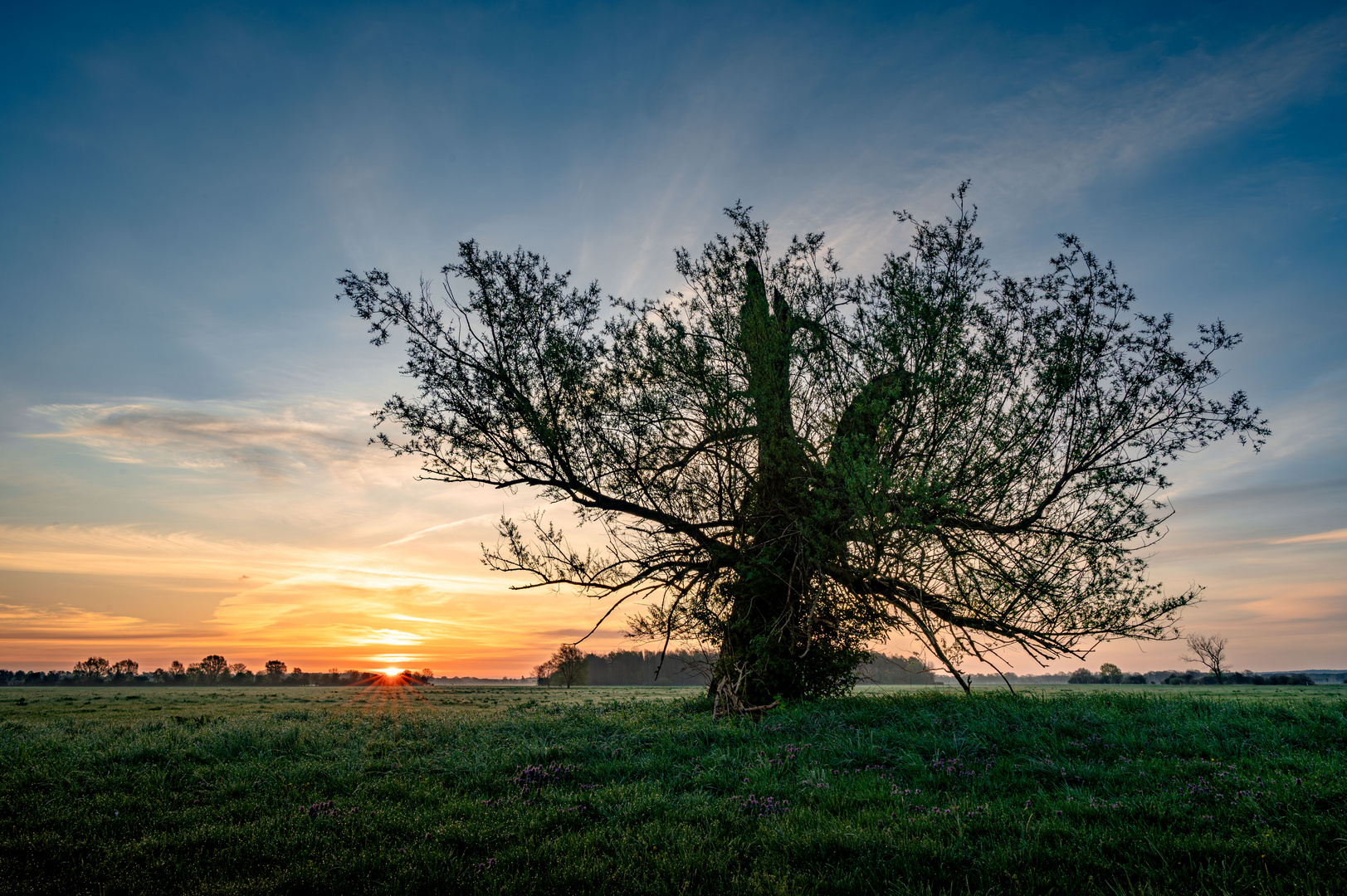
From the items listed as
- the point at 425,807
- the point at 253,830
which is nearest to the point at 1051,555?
the point at 425,807

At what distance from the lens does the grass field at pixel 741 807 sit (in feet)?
18.4

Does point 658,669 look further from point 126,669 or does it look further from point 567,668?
point 126,669

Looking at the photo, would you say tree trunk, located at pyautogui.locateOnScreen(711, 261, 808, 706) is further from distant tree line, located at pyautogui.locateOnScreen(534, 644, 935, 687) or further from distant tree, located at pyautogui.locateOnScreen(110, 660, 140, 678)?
distant tree, located at pyautogui.locateOnScreen(110, 660, 140, 678)

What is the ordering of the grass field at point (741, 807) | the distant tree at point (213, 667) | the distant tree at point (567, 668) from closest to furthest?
1. the grass field at point (741, 807)
2. the distant tree at point (567, 668)
3. the distant tree at point (213, 667)

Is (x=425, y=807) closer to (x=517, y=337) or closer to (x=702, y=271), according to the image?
(x=517, y=337)

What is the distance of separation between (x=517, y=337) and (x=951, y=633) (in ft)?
35.9

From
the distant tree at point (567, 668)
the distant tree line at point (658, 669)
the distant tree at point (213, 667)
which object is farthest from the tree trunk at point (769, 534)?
the distant tree at point (213, 667)

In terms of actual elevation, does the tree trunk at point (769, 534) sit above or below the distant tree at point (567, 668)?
above

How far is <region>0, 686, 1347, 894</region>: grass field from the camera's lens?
18.4ft

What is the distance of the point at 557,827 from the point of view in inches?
286

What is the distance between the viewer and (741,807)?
7648mm

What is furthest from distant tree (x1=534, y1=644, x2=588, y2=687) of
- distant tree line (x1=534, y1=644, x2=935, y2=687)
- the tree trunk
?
the tree trunk

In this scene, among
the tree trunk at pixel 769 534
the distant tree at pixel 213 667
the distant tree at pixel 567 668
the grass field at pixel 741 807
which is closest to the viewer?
the grass field at pixel 741 807

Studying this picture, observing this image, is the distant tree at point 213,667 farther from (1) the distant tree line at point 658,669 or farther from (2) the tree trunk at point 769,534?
(2) the tree trunk at point 769,534
